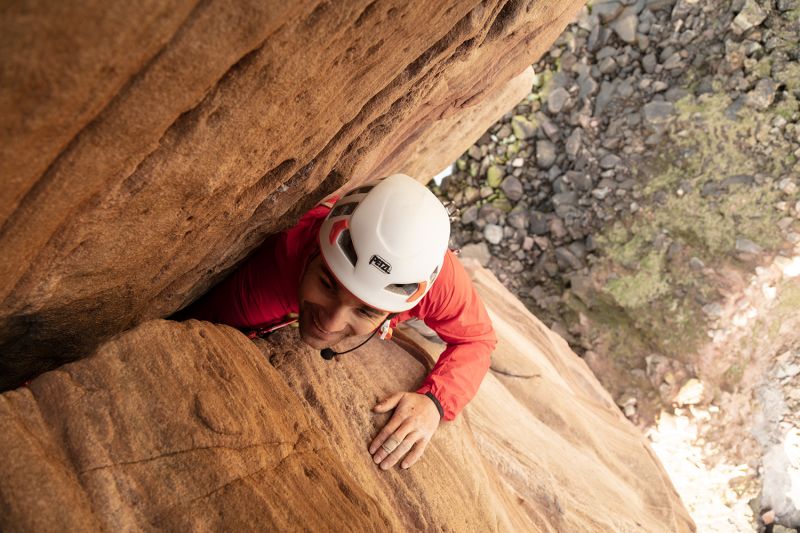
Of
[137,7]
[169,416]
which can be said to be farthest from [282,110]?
[169,416]

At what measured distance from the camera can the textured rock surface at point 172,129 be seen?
56.1 inches

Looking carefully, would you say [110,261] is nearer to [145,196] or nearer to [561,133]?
[145,196]

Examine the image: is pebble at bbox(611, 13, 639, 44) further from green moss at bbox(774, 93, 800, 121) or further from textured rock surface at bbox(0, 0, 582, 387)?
textured rock surface at bbox(0, 0, 582, 387)

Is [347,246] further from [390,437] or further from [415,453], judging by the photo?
[415,453]

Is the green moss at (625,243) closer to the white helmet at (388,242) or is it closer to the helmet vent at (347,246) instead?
the white helmet at (388,242)

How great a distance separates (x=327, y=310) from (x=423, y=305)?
707 millimetres

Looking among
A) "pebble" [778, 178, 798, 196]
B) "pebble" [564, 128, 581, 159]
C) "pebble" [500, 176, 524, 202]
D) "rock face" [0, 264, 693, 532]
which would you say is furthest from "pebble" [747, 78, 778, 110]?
Answer: "rock face" [0, 264, 693, 532]

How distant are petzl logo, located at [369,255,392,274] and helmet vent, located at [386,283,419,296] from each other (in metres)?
0.12

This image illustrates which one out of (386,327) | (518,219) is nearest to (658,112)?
(518,219)

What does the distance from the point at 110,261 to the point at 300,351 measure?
1.36 meters

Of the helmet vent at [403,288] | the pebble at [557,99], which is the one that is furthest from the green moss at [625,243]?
the helmet vent at [403,288]

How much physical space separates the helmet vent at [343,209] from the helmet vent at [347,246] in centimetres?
13

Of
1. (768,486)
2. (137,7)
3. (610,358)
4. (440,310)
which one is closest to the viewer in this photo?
(137,7)

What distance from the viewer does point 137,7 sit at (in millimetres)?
1346
